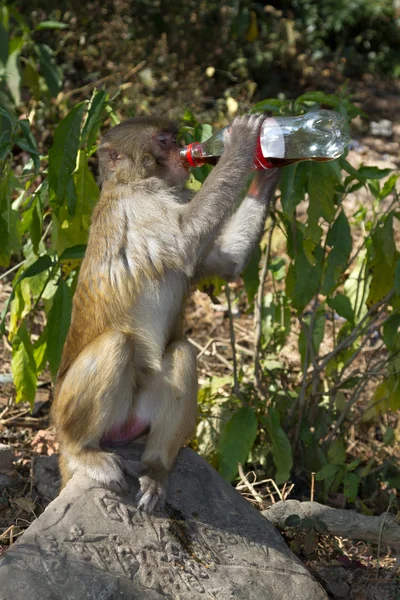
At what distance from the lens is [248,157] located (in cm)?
420

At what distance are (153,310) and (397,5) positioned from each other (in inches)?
431

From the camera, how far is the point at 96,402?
3963 mm

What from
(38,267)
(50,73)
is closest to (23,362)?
(38,267)

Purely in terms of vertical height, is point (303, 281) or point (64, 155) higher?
point (64, 155)

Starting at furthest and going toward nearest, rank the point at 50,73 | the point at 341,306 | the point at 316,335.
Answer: the point at 50,73 → the point at 316,335 → the point at 341,306

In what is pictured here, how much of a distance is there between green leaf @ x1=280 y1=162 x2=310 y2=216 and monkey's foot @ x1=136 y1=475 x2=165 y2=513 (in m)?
1.64

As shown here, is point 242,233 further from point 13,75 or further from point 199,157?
point 13,75

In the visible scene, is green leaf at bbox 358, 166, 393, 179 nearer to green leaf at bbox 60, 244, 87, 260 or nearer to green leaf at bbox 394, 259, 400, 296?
green leaf at bbox 394, 259, 400, 296

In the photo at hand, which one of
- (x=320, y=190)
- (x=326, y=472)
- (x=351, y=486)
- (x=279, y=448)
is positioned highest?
(x=320, y=190)

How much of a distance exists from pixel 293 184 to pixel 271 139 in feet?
1.08

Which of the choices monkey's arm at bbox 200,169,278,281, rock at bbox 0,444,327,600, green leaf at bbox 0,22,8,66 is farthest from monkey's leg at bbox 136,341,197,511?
green leaf at bbox 0,22,8,66

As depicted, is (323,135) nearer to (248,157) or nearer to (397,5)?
(248,157)

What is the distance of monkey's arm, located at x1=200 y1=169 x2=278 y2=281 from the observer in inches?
176

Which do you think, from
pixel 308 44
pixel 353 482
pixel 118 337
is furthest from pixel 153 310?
pixel 308 44
